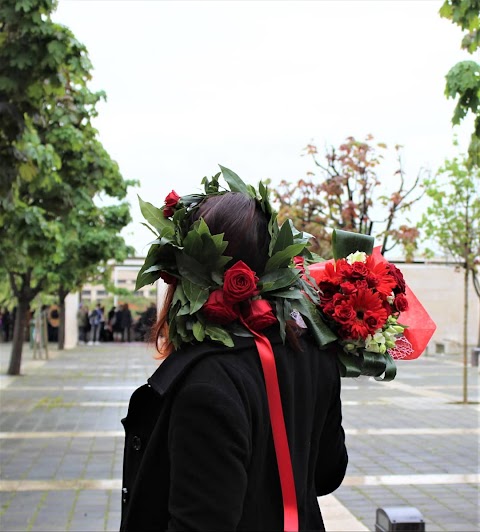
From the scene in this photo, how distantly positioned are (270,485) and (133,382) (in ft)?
46.8

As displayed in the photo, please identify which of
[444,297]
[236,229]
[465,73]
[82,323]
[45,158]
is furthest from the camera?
[82,323]

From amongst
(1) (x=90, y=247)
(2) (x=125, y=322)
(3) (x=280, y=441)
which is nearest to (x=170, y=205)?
(3) (x=280, y=441)

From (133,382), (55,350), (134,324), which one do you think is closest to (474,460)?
(133,382)

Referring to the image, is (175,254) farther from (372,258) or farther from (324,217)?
(324,217)

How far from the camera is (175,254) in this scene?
69.2 inches

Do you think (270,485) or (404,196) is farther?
(404,196)

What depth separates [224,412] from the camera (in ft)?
4.93

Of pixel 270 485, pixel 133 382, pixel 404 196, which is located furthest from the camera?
pixel 404 196

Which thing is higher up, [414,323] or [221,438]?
[414,323]

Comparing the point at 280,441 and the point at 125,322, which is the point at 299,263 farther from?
the point at 125,322

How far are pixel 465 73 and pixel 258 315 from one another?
14.3 ft

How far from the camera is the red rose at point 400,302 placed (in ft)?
6.40

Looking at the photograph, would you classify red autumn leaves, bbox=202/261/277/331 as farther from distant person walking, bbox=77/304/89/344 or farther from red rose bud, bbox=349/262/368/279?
distant person walking, bbox=77/304/89/344

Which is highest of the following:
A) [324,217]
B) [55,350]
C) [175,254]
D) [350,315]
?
[324,217]
